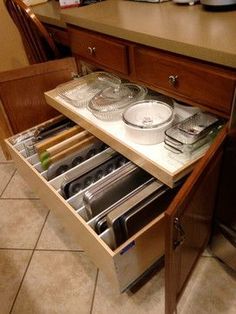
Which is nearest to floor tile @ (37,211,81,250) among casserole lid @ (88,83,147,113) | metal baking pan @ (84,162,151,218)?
metal baking pan @ (84,162,151,218)

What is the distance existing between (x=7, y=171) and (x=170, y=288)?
4.08 ft

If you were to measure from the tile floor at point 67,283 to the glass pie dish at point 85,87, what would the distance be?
0.57 m

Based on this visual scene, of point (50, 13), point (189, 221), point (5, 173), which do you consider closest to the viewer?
point (189, 221)

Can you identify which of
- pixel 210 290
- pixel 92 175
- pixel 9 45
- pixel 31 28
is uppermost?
pixel 31 28

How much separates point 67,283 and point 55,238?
0.73 ft

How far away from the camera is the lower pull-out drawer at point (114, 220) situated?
0.78m

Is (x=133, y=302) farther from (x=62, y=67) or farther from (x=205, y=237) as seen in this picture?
(x=62, y=67)

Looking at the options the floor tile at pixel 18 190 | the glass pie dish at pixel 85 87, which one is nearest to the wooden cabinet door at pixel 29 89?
the glass pie dish at pixel 85 87

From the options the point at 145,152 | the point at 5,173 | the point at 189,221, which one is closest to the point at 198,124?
the point at 145,152

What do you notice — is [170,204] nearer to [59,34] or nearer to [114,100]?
[114,100]

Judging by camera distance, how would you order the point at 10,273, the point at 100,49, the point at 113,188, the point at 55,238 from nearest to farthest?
the point at 113,188 → the point at 100,49 → the point at 10,273 → the point at 55,238

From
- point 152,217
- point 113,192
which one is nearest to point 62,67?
point 113,192

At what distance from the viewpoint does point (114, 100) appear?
1030 millimetres

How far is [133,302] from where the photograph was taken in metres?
0.97
